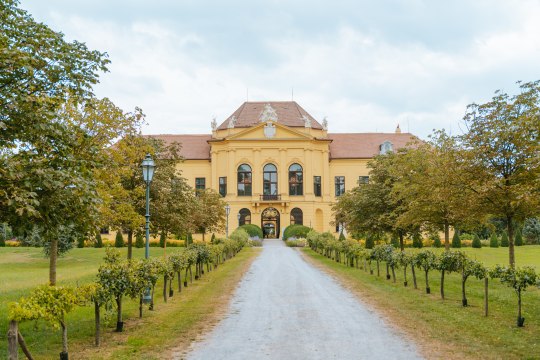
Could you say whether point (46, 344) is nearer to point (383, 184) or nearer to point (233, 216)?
point (383, 184)

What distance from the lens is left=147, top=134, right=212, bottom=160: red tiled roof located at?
6562 centimetres

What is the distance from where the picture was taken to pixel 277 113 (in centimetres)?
6488

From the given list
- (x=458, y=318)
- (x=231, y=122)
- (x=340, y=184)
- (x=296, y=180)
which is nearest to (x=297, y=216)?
(x=296, y=180)

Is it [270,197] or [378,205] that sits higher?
[270,197]

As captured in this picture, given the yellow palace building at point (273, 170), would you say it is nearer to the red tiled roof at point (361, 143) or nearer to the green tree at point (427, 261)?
the red tiled roof at point (361, 143)

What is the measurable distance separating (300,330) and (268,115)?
52737 millimetres

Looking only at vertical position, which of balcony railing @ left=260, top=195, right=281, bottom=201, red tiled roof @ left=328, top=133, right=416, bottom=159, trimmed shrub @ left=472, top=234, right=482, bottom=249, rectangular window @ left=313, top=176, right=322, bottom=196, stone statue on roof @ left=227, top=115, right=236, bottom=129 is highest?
stone statue on roof @ left=227, top=115, right=236, bottom=129

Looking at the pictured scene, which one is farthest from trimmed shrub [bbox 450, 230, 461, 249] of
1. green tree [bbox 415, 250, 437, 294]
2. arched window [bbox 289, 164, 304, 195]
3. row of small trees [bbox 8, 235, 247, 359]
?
row of small trees [bbox 8, 235, 247, 359]

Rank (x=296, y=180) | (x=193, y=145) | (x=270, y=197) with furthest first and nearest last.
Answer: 1. (x=193, y=145)
2. (x=296, y=180)
3. (x=270, y=197)

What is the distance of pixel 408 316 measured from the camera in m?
12.1

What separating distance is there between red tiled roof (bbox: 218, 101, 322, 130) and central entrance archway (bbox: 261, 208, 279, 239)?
10881mm

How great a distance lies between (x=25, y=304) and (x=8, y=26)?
5450 mm

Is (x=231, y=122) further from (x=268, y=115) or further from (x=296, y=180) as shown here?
(x=296, y=180)

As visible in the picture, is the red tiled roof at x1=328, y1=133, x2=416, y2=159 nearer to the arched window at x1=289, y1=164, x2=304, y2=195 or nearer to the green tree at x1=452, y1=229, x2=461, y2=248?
the arched window at x1=289, y1=164, x2=304, y2=195
